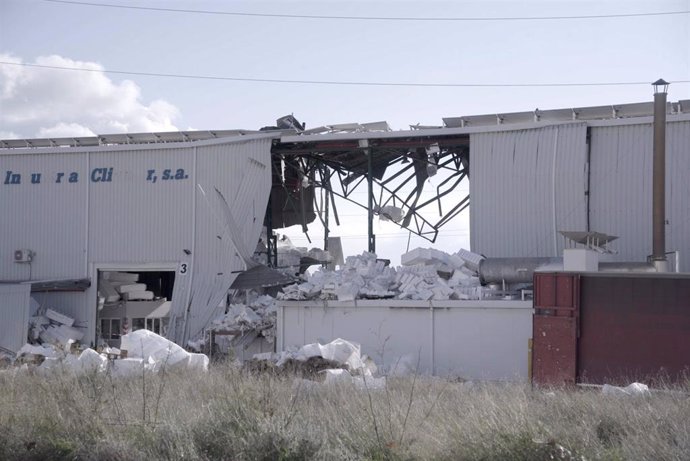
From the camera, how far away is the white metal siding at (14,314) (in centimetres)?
3114

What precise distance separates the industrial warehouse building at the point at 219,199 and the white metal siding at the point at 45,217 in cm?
5

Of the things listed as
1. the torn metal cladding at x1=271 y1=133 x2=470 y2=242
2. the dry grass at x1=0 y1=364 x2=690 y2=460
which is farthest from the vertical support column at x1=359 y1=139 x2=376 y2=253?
the dry grass at x1=0 y1=364 x2=690 y2=460

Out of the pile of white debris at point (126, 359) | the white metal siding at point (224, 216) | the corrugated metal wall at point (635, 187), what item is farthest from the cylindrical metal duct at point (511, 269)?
the pile of white debris at point (126, 359)

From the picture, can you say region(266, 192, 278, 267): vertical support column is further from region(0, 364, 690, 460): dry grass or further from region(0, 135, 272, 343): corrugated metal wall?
region(0, 364, 690, 460): dry grass

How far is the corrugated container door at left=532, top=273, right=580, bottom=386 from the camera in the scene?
19.7m

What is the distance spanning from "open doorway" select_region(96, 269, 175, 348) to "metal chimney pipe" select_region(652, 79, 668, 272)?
62.4 ft

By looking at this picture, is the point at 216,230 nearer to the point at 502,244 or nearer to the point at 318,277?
the point at 318,277

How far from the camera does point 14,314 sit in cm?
3161

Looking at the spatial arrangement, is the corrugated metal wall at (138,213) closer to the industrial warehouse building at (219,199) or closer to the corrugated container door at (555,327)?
the industrial warehouse building at (219,199)

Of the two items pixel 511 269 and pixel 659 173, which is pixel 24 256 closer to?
pixel 511 269

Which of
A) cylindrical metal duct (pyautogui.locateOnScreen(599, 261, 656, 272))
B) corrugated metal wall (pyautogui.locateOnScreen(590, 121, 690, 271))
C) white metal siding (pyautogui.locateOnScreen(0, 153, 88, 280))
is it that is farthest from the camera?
white metal siding (pyautogui.locateOnScreen(0, 153, 88, 280))

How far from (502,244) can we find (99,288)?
16.4m

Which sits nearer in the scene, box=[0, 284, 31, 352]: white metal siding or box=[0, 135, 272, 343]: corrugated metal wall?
box=[0, 284, 31, 352]: white metal siding

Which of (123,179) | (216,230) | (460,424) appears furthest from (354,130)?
(460,424)
